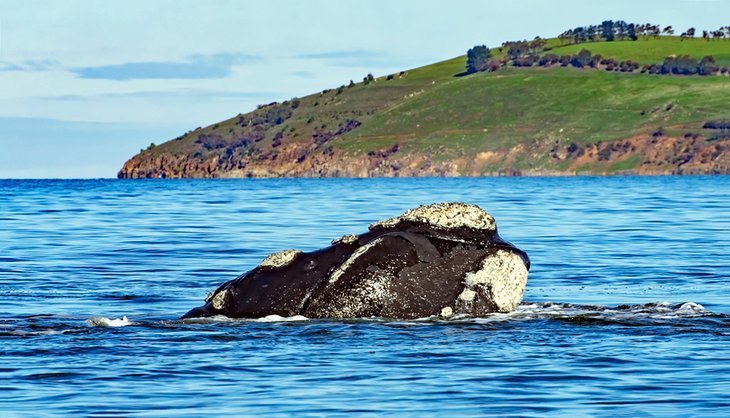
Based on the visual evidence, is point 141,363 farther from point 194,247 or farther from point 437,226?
point 194,247

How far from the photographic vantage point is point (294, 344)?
57.4 feet

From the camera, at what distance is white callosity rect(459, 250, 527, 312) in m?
19.5

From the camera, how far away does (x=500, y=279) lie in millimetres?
19672

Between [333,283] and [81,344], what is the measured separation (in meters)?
3.93

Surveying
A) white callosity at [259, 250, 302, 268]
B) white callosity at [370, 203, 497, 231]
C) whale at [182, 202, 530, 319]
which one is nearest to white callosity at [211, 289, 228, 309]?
whale at [182, 202, 530, 319]

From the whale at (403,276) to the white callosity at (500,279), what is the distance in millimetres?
15

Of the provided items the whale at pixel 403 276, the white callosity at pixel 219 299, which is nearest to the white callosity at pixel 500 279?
the whale at pixel 403 276

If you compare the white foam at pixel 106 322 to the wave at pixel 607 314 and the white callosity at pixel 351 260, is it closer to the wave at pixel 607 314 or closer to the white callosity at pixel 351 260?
the white callosity at pixel 351 260

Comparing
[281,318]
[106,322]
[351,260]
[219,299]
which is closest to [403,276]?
[351,260]

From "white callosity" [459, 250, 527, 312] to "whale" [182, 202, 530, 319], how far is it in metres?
0.01

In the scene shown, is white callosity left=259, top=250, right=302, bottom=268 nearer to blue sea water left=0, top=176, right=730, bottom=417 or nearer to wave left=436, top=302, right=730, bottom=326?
blue sea water left=0, top=176, right=730, bottom=417

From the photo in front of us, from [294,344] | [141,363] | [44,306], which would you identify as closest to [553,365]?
[294,344]

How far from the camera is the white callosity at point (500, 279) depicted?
19484 mm

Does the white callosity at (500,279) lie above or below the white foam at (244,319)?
above
